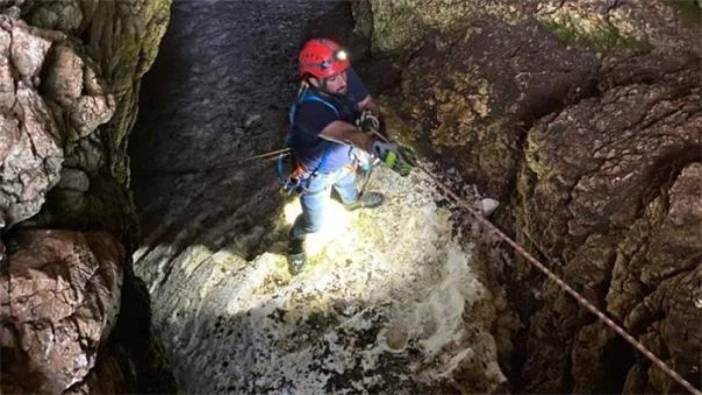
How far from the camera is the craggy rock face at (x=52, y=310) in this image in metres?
2.96

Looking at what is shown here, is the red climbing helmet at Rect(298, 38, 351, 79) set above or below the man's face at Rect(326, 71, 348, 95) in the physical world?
above

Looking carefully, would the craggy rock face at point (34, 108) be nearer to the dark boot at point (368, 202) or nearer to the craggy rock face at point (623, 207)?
the dark boot at point (368, 202)

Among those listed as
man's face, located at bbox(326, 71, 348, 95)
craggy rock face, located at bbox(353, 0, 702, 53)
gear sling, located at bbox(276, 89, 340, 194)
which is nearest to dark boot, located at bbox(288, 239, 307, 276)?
gear sling, located at bbox(276, 89, 340, 194)

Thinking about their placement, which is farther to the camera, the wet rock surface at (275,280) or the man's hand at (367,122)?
the wet rock surface at (275,280)

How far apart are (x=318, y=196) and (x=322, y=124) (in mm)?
1048

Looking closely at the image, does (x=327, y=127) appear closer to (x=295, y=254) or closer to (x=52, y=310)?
(x=295, y=254)

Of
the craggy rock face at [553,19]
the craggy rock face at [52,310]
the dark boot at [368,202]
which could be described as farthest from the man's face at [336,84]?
the craggy rock face at [553,19]

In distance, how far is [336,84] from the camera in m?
4.64

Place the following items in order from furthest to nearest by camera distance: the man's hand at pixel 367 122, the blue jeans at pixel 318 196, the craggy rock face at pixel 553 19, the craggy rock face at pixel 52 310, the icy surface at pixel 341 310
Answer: the craggy rock face at pixel 553 19, the blue jeans at pixel 318 196, the icy surface at pixel 341 310, the man's hand at pixel 367 122, the craggy rock face at pixel 52 310

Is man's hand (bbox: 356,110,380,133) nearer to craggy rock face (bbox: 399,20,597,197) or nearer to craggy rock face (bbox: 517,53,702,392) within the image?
craggy rock face (bbox: 517,53,702,392)

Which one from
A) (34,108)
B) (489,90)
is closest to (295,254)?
(489,90)

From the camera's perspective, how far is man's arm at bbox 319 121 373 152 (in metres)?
4.18

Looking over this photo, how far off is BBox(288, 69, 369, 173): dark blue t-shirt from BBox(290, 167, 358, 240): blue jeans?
0.58ft

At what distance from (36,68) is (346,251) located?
321 cm
